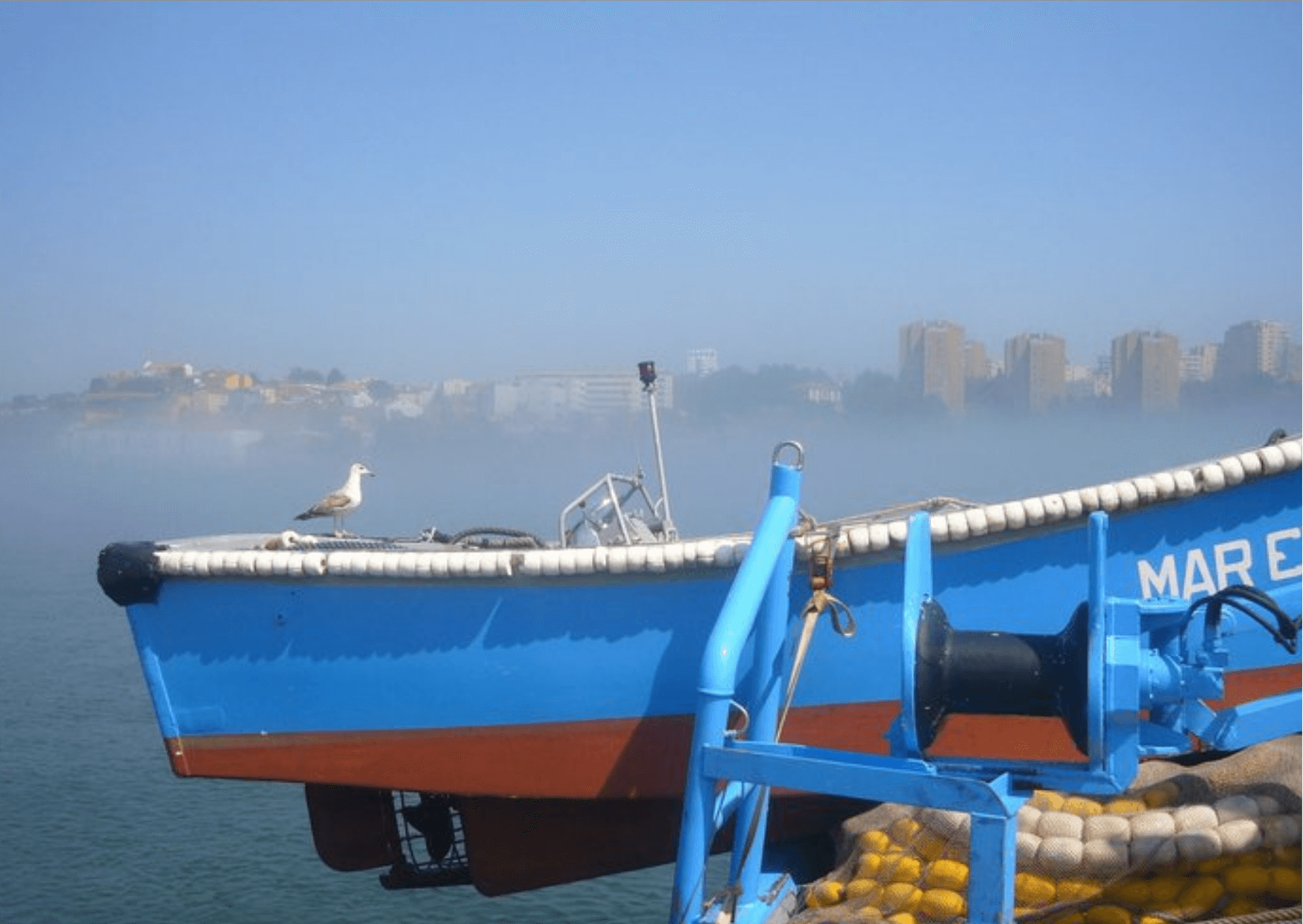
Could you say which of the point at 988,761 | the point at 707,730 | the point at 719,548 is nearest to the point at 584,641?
the point at 719,548

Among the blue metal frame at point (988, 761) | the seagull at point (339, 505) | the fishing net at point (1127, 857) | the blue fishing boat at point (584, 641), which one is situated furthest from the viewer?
the seagull at point (339, 505)

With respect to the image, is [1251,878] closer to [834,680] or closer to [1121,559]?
[1121,559]

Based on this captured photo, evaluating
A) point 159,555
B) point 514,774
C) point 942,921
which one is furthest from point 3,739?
point 942,921

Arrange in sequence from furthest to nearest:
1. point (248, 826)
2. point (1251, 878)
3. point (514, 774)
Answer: point (248, 826) → point (514, 774) → point (1251, 878)

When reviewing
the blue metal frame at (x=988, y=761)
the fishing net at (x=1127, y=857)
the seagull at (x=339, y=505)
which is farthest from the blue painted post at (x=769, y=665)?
the seagull at (x=339, y=505)

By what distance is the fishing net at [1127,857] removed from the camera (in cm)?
406

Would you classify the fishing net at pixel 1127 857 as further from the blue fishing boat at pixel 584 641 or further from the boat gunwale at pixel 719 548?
the boat gunwale at pixel 719 548

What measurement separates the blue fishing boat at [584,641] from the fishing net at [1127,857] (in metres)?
0.40

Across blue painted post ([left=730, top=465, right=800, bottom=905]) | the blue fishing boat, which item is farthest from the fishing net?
the blue fishing boat

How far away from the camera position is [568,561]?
16.1 feet

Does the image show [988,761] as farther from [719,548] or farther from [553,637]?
[553,637]

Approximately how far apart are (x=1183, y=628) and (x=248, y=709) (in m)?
3.49

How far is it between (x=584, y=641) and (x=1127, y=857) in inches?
77.6

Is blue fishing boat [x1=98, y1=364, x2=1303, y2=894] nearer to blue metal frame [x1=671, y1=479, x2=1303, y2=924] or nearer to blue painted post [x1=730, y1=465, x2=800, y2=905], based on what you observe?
blue painted post [x1=730, y1=465, x2=800, y2=905]
